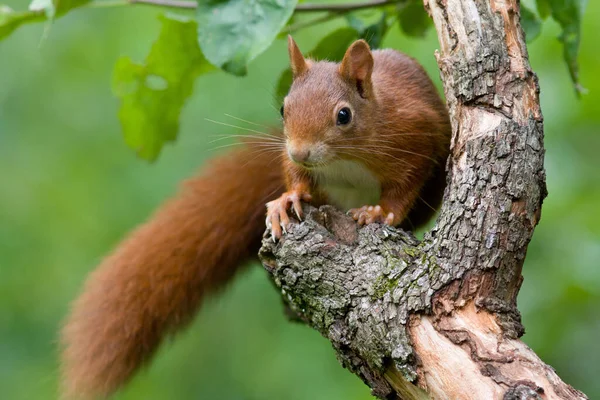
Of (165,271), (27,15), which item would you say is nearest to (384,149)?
(165,271)

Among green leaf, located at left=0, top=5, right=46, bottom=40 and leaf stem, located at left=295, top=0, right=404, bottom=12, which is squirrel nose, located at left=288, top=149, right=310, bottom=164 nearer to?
leaf stem, located at left=295, top=0, right=404, bottom=12

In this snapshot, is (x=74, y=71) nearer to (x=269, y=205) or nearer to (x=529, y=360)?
(x=269, y=205)

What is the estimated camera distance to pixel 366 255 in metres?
2.31

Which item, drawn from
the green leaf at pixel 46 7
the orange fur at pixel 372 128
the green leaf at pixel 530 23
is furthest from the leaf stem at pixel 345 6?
the green leaf at pixel 46 7

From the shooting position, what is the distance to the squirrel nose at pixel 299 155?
262 centimetres

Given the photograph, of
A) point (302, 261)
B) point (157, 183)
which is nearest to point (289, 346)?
point (157, 183)

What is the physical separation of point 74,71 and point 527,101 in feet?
12.0

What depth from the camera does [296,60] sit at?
2852 millimetres

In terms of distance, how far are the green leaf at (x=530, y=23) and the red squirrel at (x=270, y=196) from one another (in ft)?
1.51

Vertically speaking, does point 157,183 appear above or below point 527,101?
below

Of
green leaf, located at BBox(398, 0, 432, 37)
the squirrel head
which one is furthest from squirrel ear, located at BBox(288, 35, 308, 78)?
green leaf, located at BBox(398, 0, 432, 37)

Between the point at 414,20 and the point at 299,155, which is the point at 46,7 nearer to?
the point at 299,155

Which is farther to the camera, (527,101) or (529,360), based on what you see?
(527,101)

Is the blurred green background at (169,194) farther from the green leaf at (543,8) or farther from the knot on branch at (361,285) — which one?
the knot on branch at (361,285)
